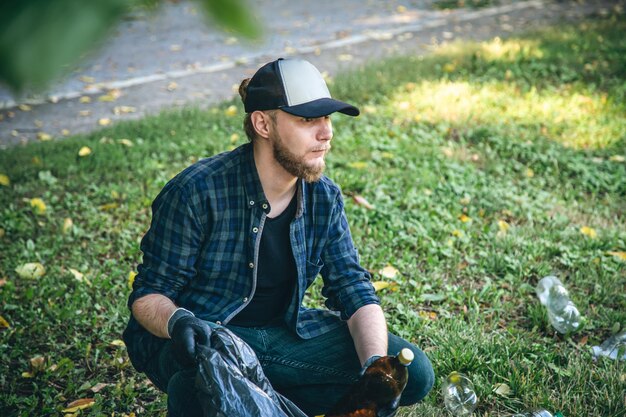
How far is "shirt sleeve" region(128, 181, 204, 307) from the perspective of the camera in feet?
7.56

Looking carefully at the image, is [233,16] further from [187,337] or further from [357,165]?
[357,165]

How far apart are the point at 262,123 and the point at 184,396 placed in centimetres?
100

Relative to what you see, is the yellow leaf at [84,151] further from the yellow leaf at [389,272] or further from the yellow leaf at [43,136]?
the yellow leaf at [389,272]

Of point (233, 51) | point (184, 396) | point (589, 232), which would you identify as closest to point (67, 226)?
point (184, 396)

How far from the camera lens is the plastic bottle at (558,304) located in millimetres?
3262

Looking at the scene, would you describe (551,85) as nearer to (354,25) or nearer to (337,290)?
(354,25)

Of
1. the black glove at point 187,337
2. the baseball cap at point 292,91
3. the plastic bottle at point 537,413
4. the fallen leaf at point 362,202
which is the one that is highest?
the baseball cap at point 292,91

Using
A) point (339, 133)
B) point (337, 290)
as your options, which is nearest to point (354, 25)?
point (339, 133)

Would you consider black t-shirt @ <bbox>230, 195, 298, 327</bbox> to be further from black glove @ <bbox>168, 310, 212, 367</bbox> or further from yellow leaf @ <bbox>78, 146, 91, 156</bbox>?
yellow leaf @ <bbox>78, 146, 91, 156</bbox>

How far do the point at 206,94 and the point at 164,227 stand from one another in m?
4.69

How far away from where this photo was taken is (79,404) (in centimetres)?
267

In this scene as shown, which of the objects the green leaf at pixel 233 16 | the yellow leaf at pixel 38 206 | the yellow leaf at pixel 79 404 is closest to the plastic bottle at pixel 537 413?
the yellow leaf at pixel 79 404

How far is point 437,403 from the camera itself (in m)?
2.73

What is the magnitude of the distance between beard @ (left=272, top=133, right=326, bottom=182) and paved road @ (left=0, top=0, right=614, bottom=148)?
166 cm
